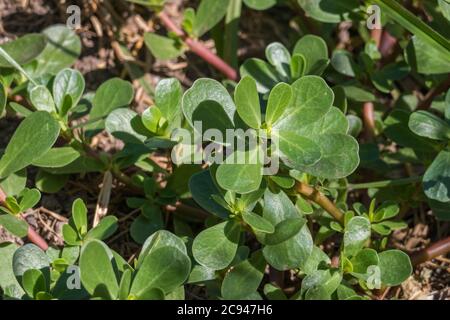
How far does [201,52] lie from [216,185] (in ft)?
2.13

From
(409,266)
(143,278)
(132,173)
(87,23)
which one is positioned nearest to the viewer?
(143,278)

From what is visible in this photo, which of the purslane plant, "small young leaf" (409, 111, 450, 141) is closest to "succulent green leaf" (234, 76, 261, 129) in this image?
the purslane plant

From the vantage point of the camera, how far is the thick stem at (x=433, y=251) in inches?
69.2

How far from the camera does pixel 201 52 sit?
2.09m

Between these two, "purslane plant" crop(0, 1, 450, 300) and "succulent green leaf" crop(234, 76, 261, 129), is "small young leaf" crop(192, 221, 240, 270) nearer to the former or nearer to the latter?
"purslane plant" crop(0, 1, 450, 300)

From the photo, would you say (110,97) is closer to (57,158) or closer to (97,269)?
(57,158)

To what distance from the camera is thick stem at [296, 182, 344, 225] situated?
1628mm

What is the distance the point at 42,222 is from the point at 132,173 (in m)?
0.28

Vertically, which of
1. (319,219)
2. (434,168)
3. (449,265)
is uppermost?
(434,168)

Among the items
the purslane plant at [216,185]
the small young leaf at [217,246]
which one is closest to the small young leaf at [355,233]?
the purslane plant at [216,185]

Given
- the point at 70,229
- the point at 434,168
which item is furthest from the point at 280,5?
the point at 70,229

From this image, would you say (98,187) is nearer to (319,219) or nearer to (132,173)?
(132,173)

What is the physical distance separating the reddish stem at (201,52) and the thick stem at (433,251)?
721 millimetres

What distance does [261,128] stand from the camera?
150 cm
